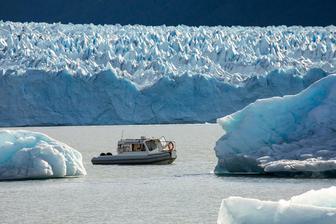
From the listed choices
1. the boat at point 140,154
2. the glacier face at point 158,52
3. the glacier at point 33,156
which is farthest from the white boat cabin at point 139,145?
the glacier face at point 158,52

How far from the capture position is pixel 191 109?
46.6 meters

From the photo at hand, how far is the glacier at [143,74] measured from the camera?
1779 inches

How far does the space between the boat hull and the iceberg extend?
614 cm

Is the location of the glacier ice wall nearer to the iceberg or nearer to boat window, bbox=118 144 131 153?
boat window, bbox=118 144 131 153

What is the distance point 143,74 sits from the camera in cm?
4784

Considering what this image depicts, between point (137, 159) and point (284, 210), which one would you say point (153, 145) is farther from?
point (284, 210)

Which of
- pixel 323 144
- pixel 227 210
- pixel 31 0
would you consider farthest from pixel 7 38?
pixel 31 0

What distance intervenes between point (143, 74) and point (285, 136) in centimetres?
2743

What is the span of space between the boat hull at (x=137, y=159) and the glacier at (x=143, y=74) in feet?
54.2

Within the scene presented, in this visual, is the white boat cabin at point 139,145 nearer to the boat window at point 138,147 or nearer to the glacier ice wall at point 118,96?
the boat window at point 138,147

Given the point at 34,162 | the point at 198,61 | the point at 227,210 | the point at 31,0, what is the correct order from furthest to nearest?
the point at 31,0 < the point at 198,61 < the point at 34,162 < the point at 227,210

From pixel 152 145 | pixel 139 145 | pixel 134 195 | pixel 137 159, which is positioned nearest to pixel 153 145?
pixel 152 145

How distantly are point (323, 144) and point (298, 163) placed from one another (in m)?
0.88

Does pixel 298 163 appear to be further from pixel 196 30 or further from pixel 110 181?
pixel 196 30
